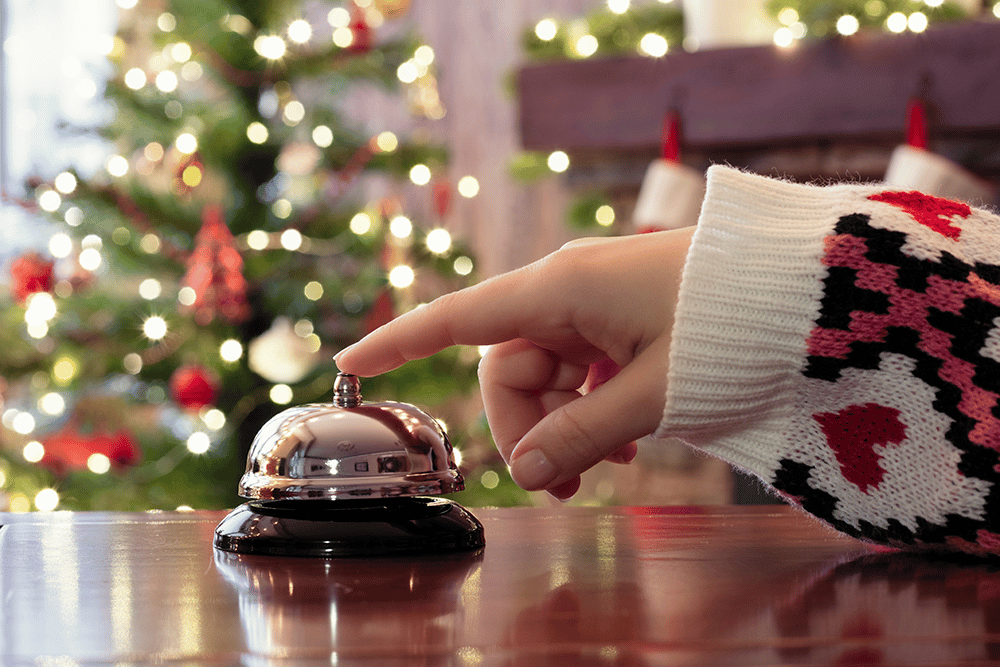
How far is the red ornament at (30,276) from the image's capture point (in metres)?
1.68

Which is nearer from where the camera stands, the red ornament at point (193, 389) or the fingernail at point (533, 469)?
the fingernail at point (533, 469)

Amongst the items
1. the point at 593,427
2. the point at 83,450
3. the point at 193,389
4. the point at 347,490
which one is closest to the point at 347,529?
the point at 347,490

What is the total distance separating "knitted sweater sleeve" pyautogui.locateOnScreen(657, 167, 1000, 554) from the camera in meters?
0.39

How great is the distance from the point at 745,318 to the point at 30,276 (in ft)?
5.18

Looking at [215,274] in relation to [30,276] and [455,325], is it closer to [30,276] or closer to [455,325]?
[30,276]

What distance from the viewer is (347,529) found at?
391 mm

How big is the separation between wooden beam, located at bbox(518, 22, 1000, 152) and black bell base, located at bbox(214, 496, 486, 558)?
1.59m

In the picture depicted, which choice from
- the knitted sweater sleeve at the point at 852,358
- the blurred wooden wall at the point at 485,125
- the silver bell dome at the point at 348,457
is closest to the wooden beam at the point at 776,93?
the blurred wooden wall at the point at 485,125

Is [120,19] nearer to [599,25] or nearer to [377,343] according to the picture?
[599,25]

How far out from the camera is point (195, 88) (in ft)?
7.99

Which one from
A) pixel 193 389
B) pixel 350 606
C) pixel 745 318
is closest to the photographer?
pixel 350 606

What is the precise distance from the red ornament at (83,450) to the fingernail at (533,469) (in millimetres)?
1467

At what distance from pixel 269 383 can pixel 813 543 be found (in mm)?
1478

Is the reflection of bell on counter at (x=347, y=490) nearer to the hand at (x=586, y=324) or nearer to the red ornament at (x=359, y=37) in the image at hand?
the hand at (x=586, y=324)
